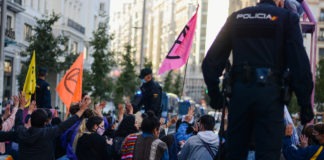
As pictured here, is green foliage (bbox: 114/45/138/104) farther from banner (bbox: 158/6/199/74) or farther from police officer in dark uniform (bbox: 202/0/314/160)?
police officer in dark uniform (bbox: 202/0/314/160)

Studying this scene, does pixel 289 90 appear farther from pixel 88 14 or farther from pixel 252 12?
pixel 88 14

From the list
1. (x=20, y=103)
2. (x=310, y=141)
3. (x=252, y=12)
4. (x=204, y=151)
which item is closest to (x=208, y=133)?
(x=204, y=151)

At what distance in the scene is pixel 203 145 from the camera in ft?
32.4

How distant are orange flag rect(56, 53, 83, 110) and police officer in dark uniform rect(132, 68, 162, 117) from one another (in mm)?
5069

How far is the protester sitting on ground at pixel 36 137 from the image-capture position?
30.0ft

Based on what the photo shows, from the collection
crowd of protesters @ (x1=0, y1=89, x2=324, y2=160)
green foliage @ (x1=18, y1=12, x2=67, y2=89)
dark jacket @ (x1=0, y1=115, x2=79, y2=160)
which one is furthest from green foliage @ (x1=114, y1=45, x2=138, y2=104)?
dark jacket @ (x1=0, y1=115, x2=79, y2=160)

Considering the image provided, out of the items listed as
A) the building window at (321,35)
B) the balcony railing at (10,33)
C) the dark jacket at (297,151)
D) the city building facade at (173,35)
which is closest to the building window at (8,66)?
the balcony railing at (10,33)

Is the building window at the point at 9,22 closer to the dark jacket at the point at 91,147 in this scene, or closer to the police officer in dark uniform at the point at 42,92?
the police officer in dark uniform at the point at 42,92

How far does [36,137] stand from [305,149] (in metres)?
3.12

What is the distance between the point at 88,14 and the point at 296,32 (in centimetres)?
6811

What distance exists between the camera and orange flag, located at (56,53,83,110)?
19094 mm

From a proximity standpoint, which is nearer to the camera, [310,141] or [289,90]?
[289,90]

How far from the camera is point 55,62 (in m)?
40.8

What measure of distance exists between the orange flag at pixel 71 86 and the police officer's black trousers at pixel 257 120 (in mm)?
13379
